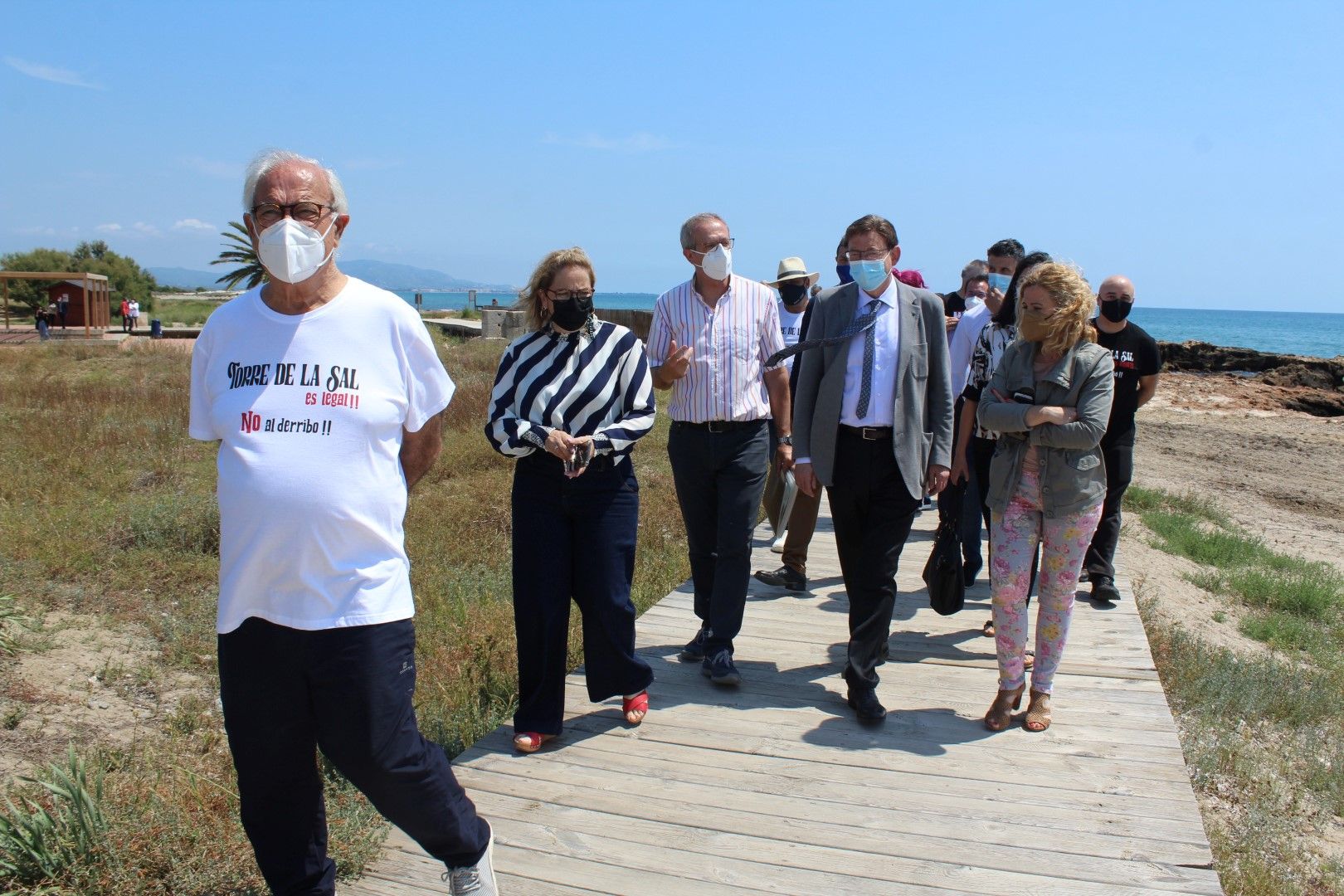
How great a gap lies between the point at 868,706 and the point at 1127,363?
2.91m

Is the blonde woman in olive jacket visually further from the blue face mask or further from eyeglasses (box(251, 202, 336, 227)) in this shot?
eyeglasses (box(251, 202, 336, 227))

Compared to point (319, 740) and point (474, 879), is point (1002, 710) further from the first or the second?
point (319, 740)

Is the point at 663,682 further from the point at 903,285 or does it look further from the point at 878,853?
the point at 903,285

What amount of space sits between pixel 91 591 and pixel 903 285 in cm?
616

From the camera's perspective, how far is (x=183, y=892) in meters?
2.87

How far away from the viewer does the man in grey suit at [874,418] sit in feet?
13.7

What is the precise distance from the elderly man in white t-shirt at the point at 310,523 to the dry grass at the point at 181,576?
71 centimetres

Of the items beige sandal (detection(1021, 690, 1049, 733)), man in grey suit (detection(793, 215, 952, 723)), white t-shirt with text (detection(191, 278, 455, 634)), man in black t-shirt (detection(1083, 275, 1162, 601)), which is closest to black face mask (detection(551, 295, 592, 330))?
man in grey suit (detection(793, 215, 952, 723))

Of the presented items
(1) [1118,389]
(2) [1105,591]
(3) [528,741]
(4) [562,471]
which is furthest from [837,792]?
(1) [1118,389]

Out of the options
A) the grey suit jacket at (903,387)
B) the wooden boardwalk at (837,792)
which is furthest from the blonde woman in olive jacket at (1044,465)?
the wooden boardwalk at (837,792)

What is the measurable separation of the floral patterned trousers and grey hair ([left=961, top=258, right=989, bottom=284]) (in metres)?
3.74

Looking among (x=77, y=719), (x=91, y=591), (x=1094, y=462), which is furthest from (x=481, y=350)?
(x=1094, y=462)

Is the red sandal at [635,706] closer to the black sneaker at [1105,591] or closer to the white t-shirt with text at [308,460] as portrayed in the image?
the white t-shirt with text at [308,460]

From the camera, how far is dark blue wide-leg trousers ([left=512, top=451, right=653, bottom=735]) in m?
3.81
